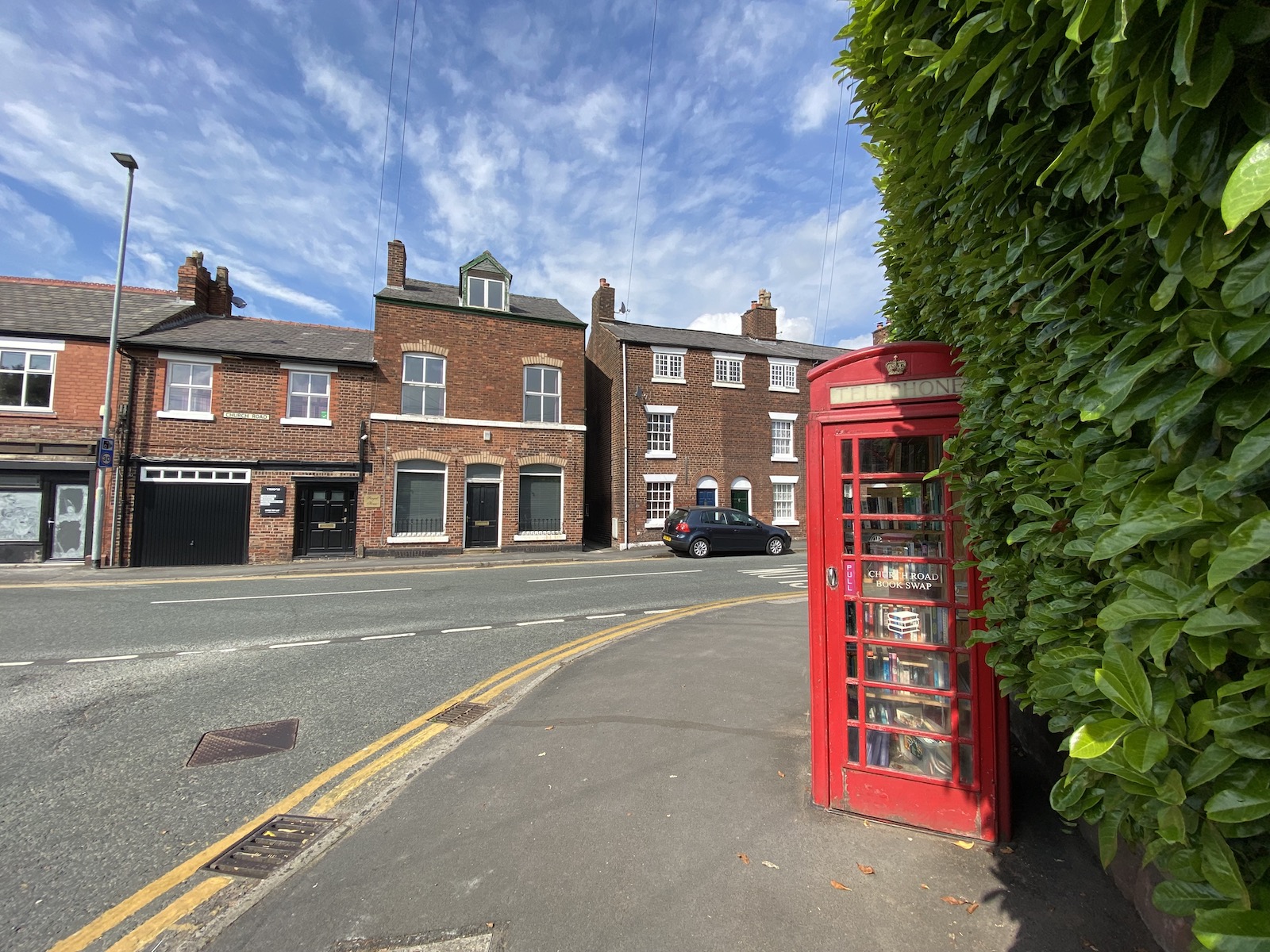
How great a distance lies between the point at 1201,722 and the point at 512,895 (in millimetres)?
2770

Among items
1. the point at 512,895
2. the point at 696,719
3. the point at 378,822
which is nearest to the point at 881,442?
the point at 696,719

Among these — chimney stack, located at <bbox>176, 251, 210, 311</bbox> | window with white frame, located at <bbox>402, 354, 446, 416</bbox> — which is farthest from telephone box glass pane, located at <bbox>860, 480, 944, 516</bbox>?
chimney stack, located at <bbox>176, 251, 210, 311</bbox>

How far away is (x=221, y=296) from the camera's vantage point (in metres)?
21.0

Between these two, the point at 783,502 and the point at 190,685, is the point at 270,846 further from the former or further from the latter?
the point at 783,502

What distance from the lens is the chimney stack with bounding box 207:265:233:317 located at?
2072 centimetres

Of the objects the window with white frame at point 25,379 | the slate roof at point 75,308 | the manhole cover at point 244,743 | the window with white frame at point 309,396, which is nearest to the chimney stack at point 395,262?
the window with white frame at point 309,396

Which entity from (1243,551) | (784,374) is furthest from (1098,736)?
(784,374)

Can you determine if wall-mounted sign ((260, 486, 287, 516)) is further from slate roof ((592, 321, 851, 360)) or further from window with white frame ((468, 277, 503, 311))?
slate roof ((592, 321, 851, 360))

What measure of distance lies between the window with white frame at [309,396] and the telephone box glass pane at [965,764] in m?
19.1

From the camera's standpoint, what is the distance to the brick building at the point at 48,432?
15383 millimetres

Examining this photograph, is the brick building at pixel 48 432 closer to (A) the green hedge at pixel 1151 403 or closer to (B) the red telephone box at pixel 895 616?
(B) the red telephone box at pixel 895 616

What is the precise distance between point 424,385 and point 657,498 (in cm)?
969

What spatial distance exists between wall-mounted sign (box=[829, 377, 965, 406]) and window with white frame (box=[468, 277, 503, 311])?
62.9ft

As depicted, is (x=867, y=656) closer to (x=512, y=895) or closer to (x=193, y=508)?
(x=512, y=895)
